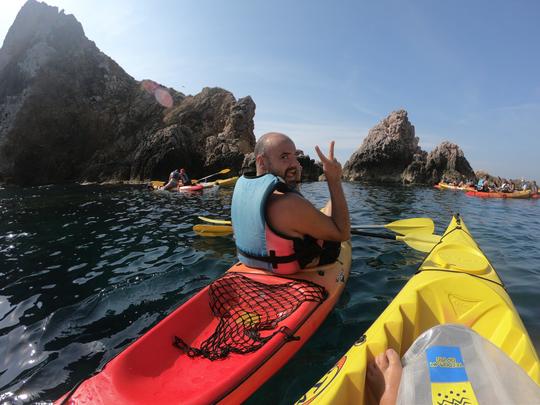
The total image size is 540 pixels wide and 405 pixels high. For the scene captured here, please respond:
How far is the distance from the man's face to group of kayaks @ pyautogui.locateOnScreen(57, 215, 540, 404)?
1.10 m

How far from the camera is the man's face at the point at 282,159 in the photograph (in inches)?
132

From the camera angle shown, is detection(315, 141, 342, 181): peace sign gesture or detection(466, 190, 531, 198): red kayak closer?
detection(315, 141, 342, 181): peace sign gesture

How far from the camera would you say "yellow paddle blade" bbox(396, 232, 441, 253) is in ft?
17.9

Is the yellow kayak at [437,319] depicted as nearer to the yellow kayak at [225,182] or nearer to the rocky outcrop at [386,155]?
the yellow kayak at [225,182]

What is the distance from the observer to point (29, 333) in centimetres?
366

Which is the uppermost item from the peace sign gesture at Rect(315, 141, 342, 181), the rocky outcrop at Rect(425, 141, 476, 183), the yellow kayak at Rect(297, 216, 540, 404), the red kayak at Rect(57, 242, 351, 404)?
the rocky outcrop at Rect(425, 141, 476, 183)

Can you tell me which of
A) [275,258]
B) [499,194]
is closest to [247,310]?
[275,258]

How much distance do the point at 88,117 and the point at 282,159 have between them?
42539 millimetres

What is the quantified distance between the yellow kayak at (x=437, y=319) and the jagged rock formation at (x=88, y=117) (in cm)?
2860

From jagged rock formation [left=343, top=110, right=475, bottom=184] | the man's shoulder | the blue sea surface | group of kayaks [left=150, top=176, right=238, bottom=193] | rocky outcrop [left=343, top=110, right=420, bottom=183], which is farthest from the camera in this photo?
rocky outcrop [left=343, top=110, right=420, bottom=183]

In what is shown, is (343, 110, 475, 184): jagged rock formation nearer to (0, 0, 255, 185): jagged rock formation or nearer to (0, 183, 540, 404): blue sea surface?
(0, 0, 255, 185): jagged rock formation

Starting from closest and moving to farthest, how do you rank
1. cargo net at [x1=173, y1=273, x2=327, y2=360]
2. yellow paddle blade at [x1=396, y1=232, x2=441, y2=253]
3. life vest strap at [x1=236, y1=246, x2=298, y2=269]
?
cargo net at [x1=173, y1=273, x2=327, y2=360], life vest strap at [x1=236, y1=246, x2=298, y2=269], yellow paddle blade at [x1=396, y1=232, x2=441, y2=253]

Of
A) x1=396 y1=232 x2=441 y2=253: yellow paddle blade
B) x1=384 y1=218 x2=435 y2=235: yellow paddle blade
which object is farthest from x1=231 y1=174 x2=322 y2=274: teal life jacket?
x1=384 y1=218 x2=435 y2=235: yellow paddle blade

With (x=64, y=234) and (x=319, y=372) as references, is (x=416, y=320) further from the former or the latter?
(x=64, y=234)
